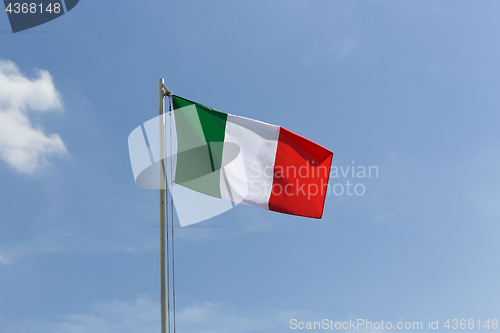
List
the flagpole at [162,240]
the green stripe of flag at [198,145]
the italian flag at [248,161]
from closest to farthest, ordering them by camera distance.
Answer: the flagpole at [162,240]
the green stripe of flag at [198,145]
the italian flag at [248,161]

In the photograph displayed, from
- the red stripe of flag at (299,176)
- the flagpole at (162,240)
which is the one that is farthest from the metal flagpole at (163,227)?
the red stripe of flag at (299,176)

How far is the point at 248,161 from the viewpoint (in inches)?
558


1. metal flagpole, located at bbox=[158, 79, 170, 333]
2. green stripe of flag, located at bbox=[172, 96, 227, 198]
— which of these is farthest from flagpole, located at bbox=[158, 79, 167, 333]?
green stripe of flag, located at bbox=[172, 96, 227, 198]

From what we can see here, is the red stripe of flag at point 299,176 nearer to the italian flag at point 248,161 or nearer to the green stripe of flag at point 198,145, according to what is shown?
the italian flag at point 248,161

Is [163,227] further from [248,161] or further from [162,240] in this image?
Result: [248,161]

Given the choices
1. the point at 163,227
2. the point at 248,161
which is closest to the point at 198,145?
the point at 248,161

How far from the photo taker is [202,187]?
1329 cm

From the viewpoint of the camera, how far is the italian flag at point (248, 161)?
43.7 ft

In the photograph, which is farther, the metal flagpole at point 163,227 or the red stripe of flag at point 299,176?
the red stripe of flag at point 299,176

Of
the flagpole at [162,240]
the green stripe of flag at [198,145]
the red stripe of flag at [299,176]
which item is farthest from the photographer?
the red stripe of flag at [299,176]

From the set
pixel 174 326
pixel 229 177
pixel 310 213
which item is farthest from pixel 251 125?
pixel 174 326

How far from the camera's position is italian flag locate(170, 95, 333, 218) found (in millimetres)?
13328

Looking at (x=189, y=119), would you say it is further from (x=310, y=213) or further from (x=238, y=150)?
(x=310, y=213)

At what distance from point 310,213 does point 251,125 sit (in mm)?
3138
